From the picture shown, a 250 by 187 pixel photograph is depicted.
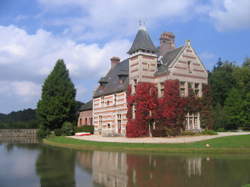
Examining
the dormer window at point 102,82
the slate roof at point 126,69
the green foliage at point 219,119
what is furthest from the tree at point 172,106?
the dormer window at point 102,82

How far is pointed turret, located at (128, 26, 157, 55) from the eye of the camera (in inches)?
1138

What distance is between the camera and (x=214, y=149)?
17453 millimetres

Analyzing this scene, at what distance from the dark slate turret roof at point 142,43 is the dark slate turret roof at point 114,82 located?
15.4 feet

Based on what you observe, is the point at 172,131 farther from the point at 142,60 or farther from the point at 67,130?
the point at 67,130

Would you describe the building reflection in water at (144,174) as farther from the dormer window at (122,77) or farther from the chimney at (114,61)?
the chimney at (114,61)

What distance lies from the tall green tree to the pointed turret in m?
14.7

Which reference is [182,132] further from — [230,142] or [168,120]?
[230,142]

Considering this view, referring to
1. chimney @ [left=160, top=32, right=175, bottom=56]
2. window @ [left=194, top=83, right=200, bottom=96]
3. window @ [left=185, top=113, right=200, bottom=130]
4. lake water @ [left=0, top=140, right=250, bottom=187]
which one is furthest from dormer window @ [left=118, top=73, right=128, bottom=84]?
lake water @ [left=0, top=140, right=250, bottom=187]

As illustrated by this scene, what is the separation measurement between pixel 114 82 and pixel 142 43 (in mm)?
8868

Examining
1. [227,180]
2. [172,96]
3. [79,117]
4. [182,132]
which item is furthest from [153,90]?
[79,117]

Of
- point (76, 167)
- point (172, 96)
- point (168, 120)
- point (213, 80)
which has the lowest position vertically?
point (76, 167)

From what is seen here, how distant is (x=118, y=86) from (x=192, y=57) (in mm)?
10231

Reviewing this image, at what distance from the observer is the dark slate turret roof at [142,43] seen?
28.9 m

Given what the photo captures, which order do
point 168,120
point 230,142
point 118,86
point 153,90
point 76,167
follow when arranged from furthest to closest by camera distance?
point 118,86, point 153,90, point 168,120, point 230,142, point 76,167
